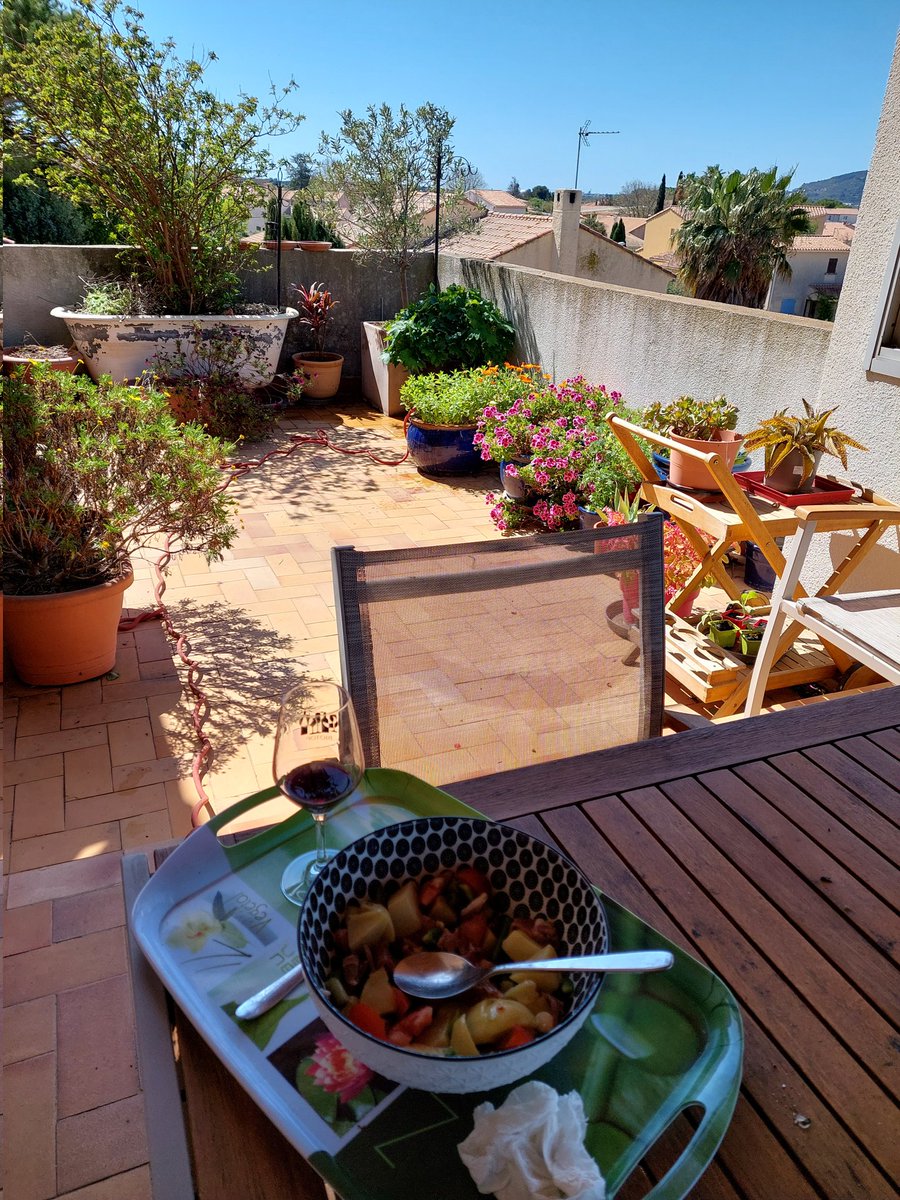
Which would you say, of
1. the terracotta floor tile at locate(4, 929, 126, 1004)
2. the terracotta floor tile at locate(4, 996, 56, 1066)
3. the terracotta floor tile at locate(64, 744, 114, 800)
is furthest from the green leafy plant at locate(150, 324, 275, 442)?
the terracotta floor tile at locate(4, 996, 56, 1066)

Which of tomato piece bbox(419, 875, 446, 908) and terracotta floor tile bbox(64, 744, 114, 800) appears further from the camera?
terracotta floor tile bbox(64, 744, 114, 800)

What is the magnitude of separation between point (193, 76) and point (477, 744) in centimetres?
624

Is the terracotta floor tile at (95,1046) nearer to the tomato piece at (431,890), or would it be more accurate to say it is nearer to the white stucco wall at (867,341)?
the tomato piece at (431,890)

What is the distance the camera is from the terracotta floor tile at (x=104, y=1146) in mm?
1066

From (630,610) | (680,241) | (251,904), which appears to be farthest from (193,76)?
(680,241)

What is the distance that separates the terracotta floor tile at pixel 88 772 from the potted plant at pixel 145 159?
4.11 m

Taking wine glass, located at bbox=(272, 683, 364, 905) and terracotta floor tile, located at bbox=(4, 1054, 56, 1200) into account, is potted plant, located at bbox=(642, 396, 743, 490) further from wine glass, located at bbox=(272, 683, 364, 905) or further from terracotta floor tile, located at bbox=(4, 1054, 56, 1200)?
terracotta floor tile, located at bbox=(4, 1054, 56, 1200)

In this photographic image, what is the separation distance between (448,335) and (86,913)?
510 cm

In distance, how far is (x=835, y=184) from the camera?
9719 centimetres

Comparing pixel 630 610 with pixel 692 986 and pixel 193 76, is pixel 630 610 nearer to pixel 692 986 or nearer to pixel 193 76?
pixel 692 986

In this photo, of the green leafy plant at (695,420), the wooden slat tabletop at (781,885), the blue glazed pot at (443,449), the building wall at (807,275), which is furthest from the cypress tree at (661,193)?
the wooden slat tabletop at (781,885)

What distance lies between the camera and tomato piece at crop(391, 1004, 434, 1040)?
0.56 metres

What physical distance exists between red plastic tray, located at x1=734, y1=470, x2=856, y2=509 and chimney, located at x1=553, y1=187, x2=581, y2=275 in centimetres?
763

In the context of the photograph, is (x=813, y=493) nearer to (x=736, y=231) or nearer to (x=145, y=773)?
(x=145, y=773)
